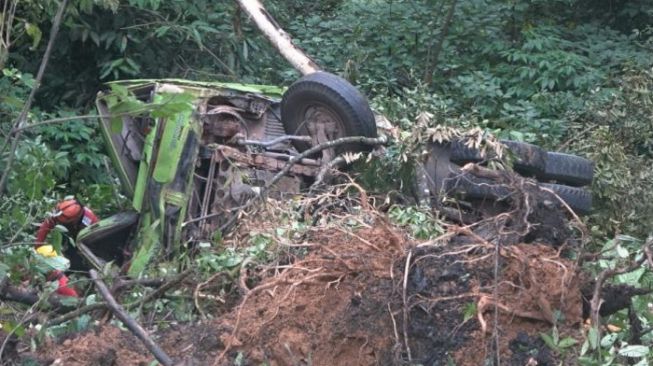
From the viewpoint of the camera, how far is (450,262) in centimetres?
423

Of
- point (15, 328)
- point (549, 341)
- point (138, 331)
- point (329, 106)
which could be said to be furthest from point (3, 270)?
point (329, 106)

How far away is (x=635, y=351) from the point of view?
11.9 feet

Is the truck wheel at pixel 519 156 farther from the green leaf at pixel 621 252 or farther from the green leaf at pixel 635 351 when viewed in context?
the green leaf at pixel 635 351

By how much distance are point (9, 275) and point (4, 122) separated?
4.58 metres

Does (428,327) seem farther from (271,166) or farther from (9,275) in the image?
(271,166)

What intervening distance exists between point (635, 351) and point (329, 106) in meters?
3.82

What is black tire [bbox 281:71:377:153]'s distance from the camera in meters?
7.05

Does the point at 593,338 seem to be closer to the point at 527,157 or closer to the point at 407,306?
the point at 407,306

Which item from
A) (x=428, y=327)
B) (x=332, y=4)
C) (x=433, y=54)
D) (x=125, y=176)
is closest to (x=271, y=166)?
(x=125, y=176)

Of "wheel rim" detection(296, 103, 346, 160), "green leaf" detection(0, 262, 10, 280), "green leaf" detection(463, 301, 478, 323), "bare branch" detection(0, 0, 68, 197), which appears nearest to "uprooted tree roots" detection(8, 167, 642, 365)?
"green leaf" detection(463, 301, 478, 323)

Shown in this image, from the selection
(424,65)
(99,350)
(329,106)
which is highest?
(329,106)

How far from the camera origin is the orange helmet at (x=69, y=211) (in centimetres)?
704

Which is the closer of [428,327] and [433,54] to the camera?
[428,327]

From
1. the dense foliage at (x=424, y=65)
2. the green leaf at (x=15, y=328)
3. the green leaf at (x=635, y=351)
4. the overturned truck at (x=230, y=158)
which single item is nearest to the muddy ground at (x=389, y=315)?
the green leaf at (x=15, y=328)
